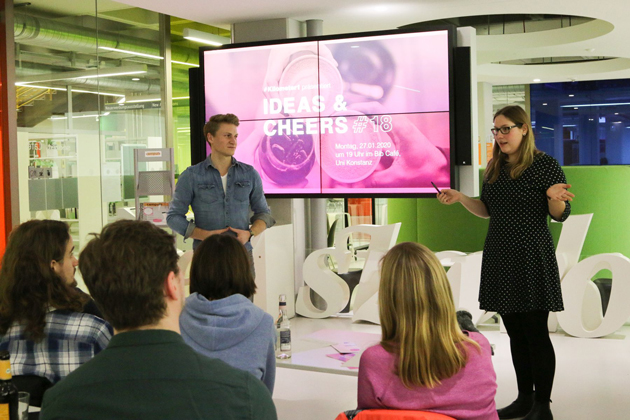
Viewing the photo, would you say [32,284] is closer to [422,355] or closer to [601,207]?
[422,355]

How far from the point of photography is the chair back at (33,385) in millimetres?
1997

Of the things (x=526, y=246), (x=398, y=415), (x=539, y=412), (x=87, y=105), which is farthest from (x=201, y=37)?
(x=398, y=415)

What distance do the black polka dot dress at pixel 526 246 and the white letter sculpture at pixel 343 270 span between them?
255 cm

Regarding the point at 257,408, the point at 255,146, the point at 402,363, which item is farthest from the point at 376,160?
the point at 257,408

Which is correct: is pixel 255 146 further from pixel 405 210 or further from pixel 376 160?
pixel 405 210

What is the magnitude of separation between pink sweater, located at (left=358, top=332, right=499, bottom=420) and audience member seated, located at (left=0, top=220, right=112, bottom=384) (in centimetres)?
83

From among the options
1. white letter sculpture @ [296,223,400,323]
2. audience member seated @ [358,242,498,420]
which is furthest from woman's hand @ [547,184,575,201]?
white letter sculpture @ [296,223,400,323]

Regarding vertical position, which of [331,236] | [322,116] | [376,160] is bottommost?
[331,236]

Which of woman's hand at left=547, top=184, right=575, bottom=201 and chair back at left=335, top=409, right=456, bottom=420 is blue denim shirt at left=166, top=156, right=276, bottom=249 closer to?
woman's hand at left=547, top=184, right=575, bottom=201

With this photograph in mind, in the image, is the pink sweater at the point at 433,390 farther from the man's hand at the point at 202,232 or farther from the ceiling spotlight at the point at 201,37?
the ceiling spotlight at the point at 201,37

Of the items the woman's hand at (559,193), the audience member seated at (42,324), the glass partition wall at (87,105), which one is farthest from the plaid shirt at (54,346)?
the glass partition wall at (87,105)

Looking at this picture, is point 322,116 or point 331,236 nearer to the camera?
point 322,116

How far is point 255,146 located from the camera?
5.95 m

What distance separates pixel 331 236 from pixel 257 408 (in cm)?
712
